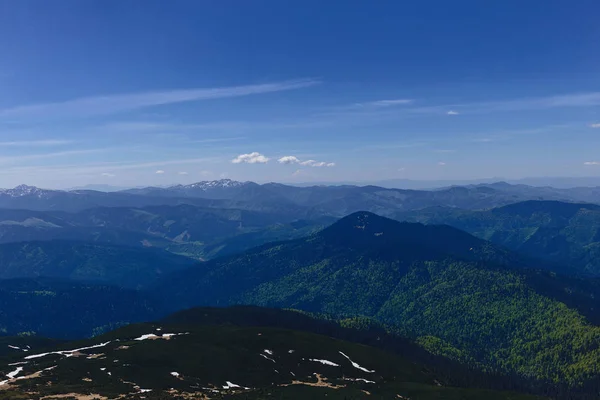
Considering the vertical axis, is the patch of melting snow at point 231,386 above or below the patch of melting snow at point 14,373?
below

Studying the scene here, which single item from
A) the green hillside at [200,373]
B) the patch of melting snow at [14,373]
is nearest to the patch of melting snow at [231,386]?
the green hillside at [200,373]

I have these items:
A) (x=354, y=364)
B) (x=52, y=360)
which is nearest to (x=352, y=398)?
(x=354, y=364)

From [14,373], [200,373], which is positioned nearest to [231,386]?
[200,373]

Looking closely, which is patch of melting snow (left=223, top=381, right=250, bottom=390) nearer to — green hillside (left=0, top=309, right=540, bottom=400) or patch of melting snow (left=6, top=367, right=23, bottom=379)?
green hillside (left=0, top=309, right=540, bottom=400)

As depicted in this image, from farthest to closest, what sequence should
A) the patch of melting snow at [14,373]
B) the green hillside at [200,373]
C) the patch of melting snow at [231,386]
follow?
the patch of melting snow at [231,386] < the patch of melting snow at [14,373] < the green hillside at [200,373]

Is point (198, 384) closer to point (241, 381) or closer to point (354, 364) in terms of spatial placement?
point (241, 381)

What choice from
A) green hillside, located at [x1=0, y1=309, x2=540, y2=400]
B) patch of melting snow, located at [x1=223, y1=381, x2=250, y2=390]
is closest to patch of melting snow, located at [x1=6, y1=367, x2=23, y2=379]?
green hillside, located at [x1=0, y1=309, x2=540, y2=400]

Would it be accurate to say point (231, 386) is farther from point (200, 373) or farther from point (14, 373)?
point (14, 373)

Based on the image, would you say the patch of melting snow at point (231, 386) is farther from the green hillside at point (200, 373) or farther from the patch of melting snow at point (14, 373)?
the patch of melting snow at point (14, 373)
